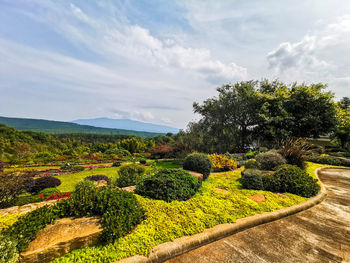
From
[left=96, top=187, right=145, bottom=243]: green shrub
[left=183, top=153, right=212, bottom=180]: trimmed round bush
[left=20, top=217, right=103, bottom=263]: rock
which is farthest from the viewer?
[left=183, top=153, right=212, bottom=180]: trimmed round bush

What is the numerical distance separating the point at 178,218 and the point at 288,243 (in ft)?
6.22

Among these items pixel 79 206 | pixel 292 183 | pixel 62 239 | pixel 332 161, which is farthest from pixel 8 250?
pixel 332 161

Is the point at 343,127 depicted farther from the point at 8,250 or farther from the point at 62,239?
the point at 8,250

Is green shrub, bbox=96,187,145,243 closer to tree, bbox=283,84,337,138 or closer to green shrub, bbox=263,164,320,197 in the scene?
green shrub, bbox=263,164,320,197

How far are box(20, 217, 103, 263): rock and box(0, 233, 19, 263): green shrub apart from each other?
88 millimetres

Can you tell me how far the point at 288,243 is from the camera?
101 inches

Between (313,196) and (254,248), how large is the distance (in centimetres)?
350

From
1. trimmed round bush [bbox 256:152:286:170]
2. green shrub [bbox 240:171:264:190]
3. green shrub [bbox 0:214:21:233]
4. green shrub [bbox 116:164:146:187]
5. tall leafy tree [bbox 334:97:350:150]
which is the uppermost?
tall leafy tree [bbox 334:97:350:150]

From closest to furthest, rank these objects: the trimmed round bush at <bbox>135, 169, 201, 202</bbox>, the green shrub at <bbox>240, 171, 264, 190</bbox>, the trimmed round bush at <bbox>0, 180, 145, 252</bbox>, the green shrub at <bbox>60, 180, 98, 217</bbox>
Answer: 1. the trimmed round bush at <bbox>0, 180, 145, 252</bbox>
2. the green shrub at <bbox>60, 180, 98, 217</bbox>
3. the trimmed round bush at <bbox>135, 169, 201, 202</bbox>
4. the green shrub at <bbox>240, 171, 264, 190</bbox>

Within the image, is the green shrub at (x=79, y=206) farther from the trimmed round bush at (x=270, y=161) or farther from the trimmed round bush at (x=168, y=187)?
the trimmed round bush at (x=270, y=161)

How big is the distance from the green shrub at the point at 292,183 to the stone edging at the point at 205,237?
42.8 inches

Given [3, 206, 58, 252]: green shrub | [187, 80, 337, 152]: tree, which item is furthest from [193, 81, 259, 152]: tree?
[3, 206, 58, 252]: green shrub

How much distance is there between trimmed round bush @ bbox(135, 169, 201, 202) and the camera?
3.73 m

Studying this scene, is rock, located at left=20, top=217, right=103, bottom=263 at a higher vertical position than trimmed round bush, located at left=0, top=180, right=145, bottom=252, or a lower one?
lower
